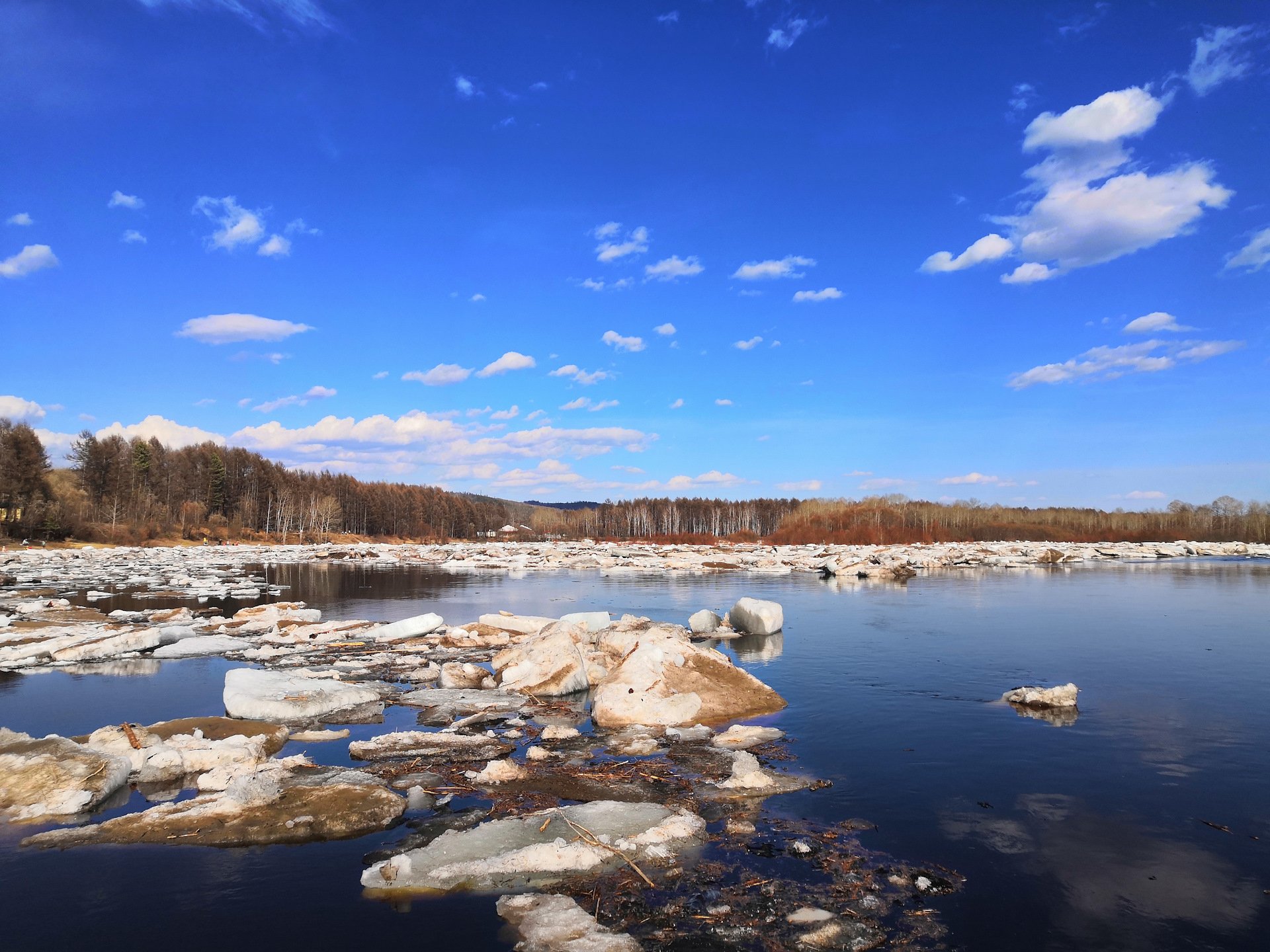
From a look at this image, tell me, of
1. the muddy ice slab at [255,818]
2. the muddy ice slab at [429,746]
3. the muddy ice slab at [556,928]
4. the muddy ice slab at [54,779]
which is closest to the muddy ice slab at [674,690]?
the muddy ice slab at [429,746]

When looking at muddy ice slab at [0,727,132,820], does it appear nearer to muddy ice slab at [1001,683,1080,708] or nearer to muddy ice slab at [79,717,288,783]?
muddy ice slab at [79,717,288,783]

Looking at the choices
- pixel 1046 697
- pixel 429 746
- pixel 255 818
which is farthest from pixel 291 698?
pixel 1046 697

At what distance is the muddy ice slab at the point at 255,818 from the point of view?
6.68 metres

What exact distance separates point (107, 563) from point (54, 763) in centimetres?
4794

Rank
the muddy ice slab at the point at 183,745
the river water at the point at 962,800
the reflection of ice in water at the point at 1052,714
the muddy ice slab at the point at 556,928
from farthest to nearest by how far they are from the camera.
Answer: the reflection of ice in water at the point at 1052,714
the muddy ice slab at the point at 183,745
the river water at the point at 962,800
the muddy ice slab at the point at 556,928

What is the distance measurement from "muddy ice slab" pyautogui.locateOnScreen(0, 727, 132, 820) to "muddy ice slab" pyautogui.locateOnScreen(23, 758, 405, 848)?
0.62 metres

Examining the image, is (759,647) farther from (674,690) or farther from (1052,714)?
(1052,714)

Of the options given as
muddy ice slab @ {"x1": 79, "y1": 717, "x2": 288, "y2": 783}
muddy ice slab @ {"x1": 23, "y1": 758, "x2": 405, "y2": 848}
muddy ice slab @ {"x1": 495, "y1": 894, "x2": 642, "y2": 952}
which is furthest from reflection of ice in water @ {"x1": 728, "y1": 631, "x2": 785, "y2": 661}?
muddy ice slab @ {"x1": 495, "y1": 894, "x2": 642, "y2": 952}

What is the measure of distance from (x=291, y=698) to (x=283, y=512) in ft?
318

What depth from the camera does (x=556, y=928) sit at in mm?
5168

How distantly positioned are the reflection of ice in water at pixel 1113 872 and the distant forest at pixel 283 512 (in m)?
74.4

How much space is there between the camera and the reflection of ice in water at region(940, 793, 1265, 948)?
5.43 m

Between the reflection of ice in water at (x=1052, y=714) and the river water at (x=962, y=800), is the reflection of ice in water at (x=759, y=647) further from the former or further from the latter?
the reflection of ice in water at (x=1052, y=714)

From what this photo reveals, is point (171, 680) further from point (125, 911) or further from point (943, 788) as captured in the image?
point (943, 788)
